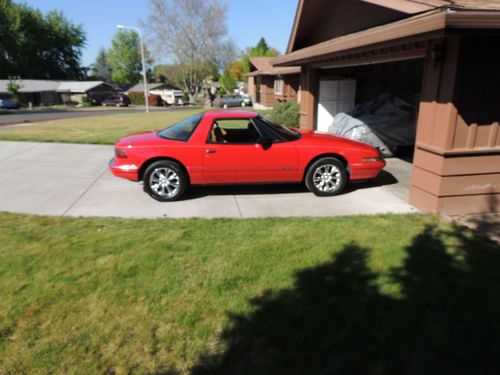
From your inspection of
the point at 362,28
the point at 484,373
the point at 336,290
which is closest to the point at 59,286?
the point at 336,290

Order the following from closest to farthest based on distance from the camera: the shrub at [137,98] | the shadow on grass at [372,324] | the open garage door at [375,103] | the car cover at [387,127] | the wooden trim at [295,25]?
the shadow on grass at [372,324], the car cover at [387,127], the open garage door at [375,103], the wooden trim at [295,25], the shrub at [137,98]

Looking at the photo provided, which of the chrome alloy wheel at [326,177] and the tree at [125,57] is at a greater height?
the tree at [125,57]

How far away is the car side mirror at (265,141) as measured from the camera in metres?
6.05

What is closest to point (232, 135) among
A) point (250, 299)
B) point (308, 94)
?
point (250, 299)

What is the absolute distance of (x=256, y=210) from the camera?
18.9 ft

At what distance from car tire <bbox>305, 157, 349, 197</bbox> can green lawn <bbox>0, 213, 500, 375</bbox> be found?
56.7 inches

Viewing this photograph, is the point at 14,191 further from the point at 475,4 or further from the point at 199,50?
the point at 199,50

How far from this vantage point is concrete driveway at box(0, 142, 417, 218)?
5734mm

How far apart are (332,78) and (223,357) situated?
1072 cm

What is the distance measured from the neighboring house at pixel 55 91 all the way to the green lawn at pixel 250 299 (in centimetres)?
5515

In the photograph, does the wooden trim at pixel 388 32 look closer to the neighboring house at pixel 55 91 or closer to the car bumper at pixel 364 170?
the car bumper at pixel 364 170

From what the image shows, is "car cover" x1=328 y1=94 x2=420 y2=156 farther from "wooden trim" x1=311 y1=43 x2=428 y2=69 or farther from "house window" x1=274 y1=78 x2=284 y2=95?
"house window" x1=274 y1=78 x2=284 y2=95

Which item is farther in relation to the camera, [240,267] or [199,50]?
[199,50]

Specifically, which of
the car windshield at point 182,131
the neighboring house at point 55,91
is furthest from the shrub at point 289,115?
the neighboring house at point 55,91
